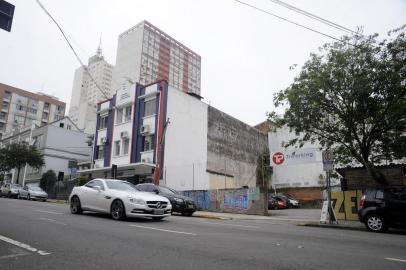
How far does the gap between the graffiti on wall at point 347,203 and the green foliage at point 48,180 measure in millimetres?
34511

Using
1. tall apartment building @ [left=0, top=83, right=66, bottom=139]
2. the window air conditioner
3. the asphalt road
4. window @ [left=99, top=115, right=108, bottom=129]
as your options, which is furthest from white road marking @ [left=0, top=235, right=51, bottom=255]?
tall apartment building @ [left=0, top=83, right=66, bottom=139]

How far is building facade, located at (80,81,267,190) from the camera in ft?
99.8

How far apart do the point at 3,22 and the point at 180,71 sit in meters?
83.4

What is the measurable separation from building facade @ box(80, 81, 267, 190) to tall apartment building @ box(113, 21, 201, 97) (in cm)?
1837

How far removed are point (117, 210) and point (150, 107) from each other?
21.3 metres

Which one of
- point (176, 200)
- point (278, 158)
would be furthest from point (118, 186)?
point (278, 158)

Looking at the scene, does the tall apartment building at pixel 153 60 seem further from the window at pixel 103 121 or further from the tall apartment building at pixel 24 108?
the tall apartment building at pixel 24 108

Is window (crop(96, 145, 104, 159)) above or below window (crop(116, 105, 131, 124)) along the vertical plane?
below

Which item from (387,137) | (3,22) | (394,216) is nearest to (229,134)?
(387,137)

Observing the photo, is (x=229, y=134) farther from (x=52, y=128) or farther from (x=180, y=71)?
(x=180, y=71)

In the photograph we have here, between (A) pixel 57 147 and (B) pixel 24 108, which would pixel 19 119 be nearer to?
(B) pixel 24 108

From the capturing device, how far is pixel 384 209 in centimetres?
1261

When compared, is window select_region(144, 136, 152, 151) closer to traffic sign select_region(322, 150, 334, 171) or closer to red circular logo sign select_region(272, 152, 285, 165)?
red circular logo sign select_region(272, 152, 285, 165)

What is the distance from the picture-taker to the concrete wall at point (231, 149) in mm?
35050
